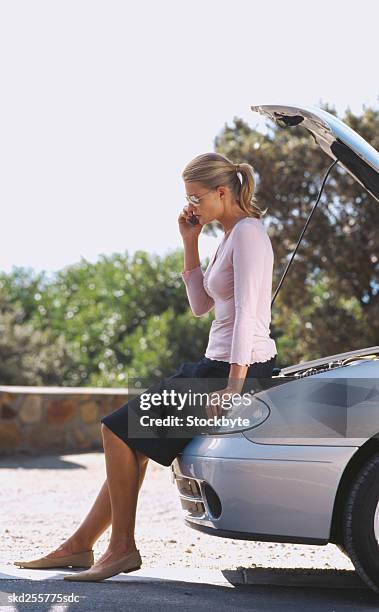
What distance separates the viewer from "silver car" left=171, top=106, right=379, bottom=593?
13.4 feet

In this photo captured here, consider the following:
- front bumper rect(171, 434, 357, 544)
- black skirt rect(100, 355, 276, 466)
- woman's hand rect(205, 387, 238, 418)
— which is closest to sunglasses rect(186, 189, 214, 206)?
black skirt rect(100, 355, 276, 466)

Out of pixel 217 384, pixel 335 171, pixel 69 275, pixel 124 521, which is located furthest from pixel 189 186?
pixel 69 275

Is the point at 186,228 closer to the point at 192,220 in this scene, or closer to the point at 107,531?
the point at 192,220

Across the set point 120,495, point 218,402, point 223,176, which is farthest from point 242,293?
point 120,495

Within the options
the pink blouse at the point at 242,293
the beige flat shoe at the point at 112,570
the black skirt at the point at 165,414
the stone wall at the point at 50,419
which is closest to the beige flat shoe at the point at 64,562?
the beige flat shoe at the point at 112,570

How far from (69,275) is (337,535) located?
18.7 metres

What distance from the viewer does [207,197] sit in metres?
4.57

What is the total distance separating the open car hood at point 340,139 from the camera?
4.50 metres

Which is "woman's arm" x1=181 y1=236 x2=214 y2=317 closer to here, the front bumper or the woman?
the woman

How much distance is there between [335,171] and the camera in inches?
568

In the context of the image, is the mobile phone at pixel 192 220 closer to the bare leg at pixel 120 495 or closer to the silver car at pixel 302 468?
the silver car at pixel 302 468

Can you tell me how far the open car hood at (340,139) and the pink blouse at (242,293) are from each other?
524 mm

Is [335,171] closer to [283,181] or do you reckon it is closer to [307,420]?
[283,181]

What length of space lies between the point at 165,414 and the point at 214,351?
1.17 ft
